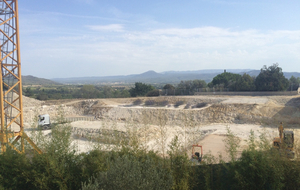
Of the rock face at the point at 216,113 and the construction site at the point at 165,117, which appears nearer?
the construction site at the point at 165,117

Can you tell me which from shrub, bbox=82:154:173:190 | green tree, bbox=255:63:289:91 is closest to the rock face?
green tree, bbox=255:63:289:91

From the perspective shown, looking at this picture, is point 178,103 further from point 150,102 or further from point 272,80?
point 272,80

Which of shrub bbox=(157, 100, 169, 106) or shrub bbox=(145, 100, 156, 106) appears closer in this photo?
shrub bbox=(157, 100, 169, 106)

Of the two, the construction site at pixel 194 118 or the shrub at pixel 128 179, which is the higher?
the shrub at pixel 128 179

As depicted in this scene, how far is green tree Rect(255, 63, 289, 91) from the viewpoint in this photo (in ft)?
157

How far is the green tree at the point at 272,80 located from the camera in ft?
157

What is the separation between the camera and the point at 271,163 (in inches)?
261

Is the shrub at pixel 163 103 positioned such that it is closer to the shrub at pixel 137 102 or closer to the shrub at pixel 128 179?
the shrub at pixel 137 102

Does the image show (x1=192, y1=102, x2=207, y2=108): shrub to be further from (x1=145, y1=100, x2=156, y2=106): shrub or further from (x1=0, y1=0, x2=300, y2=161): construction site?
(x1=145, y1=100, x2=156, y2=106): shrub

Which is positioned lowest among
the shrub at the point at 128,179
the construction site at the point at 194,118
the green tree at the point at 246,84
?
the construction site at the point at 194,118

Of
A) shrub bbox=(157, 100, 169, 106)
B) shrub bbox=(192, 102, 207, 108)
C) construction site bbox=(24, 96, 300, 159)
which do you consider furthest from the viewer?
shrub bbox=(157, 100, 169, 106)

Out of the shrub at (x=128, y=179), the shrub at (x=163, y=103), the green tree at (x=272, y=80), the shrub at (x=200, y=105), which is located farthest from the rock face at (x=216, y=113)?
the shrub at (x=128, y=179)

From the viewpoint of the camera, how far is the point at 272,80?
48375 millimetres

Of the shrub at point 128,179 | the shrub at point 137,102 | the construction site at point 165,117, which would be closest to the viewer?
the shrub at point 128,179
